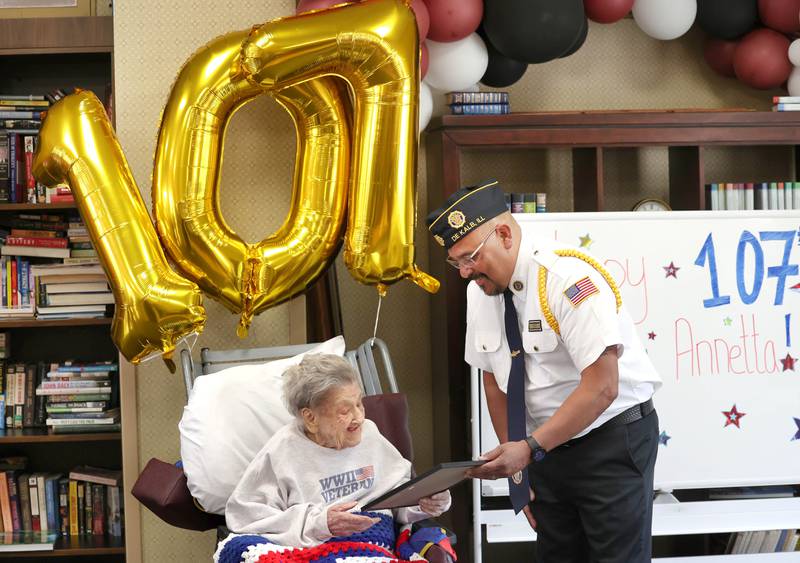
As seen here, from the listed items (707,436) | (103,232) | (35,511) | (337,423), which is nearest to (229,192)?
(103,232)

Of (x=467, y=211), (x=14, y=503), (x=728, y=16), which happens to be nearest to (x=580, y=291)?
(x=467, y=211)

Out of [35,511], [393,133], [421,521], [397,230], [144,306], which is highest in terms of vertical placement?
[393,133]

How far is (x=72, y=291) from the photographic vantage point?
3.36 meters

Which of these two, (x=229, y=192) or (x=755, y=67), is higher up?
(x=755, y=67)

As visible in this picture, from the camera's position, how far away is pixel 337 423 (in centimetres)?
214

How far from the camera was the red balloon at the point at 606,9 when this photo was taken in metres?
3.07

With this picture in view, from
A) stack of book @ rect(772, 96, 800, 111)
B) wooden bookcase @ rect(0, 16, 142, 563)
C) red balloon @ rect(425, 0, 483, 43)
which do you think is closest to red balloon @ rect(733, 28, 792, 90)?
stack of book @ rect(772, 96, 800, 111)

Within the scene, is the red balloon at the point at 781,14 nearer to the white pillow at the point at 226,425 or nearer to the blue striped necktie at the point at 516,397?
the blue striped necktie at the point at 516,397

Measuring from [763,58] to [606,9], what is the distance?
60cm

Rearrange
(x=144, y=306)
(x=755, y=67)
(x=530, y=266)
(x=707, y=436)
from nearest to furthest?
(x=530, y=266), (x=144, y=306), (x=707, y=436), (x=755, y=67)

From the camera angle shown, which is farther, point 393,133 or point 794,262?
point 794,262

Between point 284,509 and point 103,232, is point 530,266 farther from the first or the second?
point 103,232

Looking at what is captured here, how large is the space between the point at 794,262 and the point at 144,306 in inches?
76.8

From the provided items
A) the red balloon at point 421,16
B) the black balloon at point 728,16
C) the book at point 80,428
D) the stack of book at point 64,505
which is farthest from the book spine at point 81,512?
the black balloon at point 728,16
